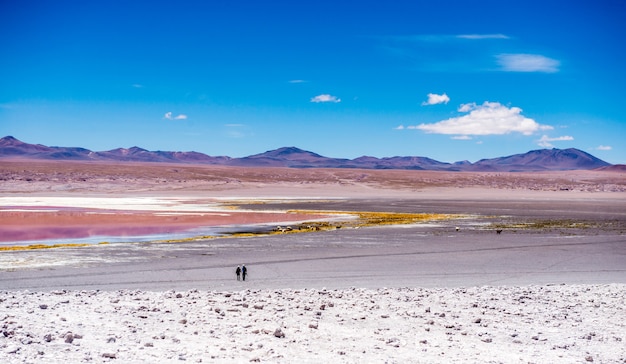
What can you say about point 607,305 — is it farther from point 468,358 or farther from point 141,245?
point 141,245

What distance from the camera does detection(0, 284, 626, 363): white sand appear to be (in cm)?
866

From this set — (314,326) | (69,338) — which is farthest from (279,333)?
(69,338)

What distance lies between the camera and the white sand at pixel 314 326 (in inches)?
341

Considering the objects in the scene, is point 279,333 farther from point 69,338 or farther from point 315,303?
point 69,338

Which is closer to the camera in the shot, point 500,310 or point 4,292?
point 500,310

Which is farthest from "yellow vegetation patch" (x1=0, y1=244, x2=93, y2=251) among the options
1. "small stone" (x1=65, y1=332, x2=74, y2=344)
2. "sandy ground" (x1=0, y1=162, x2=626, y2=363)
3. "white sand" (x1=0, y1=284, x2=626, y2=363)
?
"small stone" (x1=65, y1=332, x2=74, y2=344)

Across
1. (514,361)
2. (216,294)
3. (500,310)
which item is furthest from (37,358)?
(500,310)

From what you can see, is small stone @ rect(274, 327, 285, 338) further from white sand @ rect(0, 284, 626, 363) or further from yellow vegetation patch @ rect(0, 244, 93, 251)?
yellow vegetation patch @ rect(0, 244, 93, 251)

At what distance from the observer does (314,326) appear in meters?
10.1

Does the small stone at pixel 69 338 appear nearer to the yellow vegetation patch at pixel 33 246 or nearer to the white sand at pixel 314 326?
the white sand at pixel 314 326

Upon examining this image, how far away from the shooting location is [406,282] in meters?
15.2

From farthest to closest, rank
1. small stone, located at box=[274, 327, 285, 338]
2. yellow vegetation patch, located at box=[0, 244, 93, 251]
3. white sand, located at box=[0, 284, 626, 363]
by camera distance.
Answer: yellow vegetation patch, located at box=[0, 244, 93, 251] → small stone, located at box=[274, 327, 285, 338] → white sand, located at box=[0, 284, 626, 363]

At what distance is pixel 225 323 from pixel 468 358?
386 cm

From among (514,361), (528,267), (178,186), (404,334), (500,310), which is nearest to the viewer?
(514,361)
